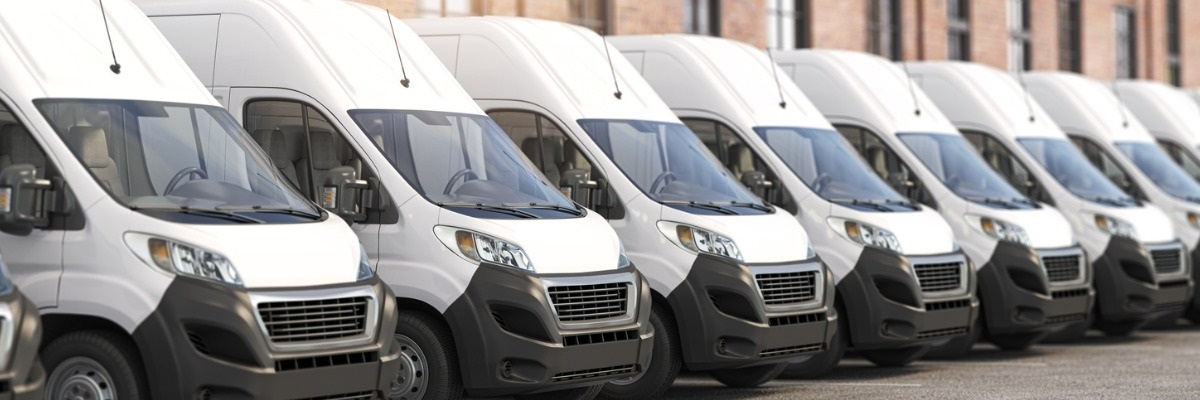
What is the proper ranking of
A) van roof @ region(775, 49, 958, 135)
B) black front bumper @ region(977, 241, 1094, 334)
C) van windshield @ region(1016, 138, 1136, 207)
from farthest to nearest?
van windshield @ region(1016, 138, 1136, 207) < van roof @ region(775, 49, 958, 135) < black front bumper @ region(977, 241, 1094, 334)

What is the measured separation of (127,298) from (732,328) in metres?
4.52

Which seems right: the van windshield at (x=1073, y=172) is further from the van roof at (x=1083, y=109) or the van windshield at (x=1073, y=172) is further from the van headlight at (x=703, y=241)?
the van headlight at (x=703, y=241)

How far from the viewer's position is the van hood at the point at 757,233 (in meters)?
12.5

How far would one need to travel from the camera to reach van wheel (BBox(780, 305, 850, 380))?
1431cm

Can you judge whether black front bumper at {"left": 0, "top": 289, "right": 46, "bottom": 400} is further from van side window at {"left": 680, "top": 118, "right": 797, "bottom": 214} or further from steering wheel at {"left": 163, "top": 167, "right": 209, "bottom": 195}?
van side window at {"left": 680, "top": 118, "right": 797, "bottom": 214}

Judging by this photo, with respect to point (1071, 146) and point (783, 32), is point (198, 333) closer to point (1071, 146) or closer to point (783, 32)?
point (1071, 146)

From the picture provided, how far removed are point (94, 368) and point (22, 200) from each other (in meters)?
0.80

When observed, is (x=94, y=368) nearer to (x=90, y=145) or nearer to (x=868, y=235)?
(x=90, y=145)

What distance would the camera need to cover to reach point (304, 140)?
11.4 metres

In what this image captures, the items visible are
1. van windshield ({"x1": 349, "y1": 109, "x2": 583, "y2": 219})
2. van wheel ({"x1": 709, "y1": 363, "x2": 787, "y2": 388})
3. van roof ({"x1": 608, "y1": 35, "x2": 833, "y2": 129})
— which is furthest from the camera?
van roof ({"x1": 608, "y1": 35, "x2": 833, "y2": 129})

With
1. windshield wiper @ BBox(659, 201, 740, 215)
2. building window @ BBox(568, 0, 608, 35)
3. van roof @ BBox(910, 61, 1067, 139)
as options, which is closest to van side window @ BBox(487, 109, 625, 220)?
windshield wiper @ BBox(659, 201, 740, 215)

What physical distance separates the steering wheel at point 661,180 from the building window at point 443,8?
9.43m

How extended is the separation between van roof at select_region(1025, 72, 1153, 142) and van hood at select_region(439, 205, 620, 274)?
32.7 feet

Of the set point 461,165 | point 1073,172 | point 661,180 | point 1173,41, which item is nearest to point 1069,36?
point 1173,41
